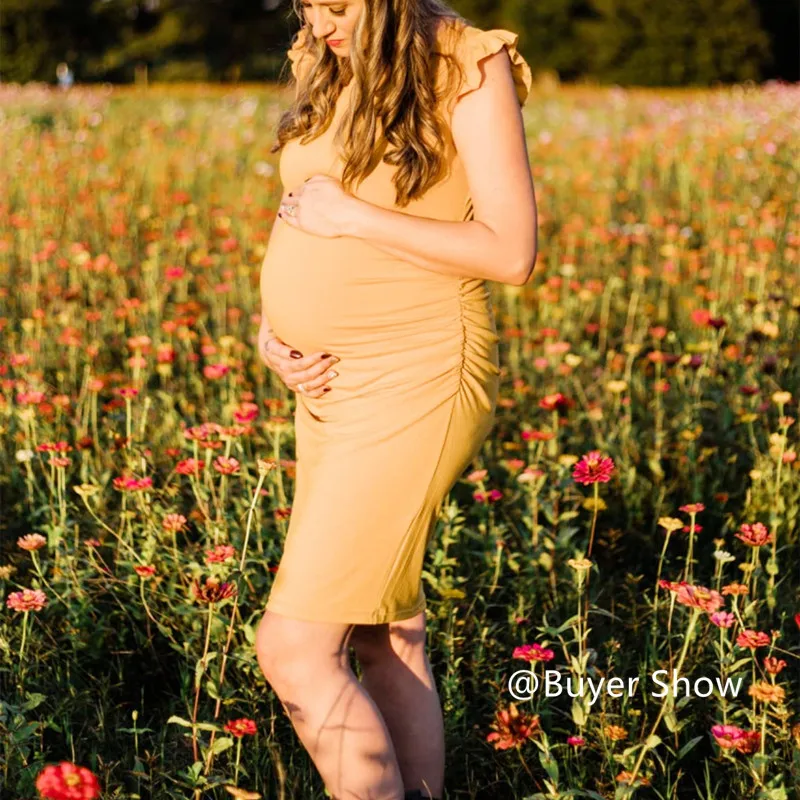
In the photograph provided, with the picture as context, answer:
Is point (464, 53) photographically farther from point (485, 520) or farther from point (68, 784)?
point (485, 520)

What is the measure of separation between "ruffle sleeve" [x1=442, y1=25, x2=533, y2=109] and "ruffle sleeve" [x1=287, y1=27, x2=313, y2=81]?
0.35 metres

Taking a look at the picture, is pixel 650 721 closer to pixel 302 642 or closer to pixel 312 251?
pixel 302 642

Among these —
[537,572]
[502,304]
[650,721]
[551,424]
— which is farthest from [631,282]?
[650,721]

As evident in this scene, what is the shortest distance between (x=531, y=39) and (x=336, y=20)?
71.9 feet

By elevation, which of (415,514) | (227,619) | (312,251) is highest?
(312,251)

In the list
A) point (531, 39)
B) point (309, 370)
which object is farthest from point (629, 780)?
point (531, 39)

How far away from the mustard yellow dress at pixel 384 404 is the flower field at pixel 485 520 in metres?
0.20

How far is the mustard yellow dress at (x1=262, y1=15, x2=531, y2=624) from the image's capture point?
1.82m

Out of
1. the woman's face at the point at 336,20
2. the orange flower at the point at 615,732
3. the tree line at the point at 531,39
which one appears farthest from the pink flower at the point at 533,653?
the tree line at the point at 531,39

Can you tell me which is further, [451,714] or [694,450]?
[694,450]

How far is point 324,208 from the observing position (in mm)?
1863

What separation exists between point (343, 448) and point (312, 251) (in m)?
0.34

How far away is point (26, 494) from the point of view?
3207 millimetres

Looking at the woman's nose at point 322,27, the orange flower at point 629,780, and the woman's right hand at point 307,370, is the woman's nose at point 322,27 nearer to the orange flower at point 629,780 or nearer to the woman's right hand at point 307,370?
the woman's right hand at point 307,370
